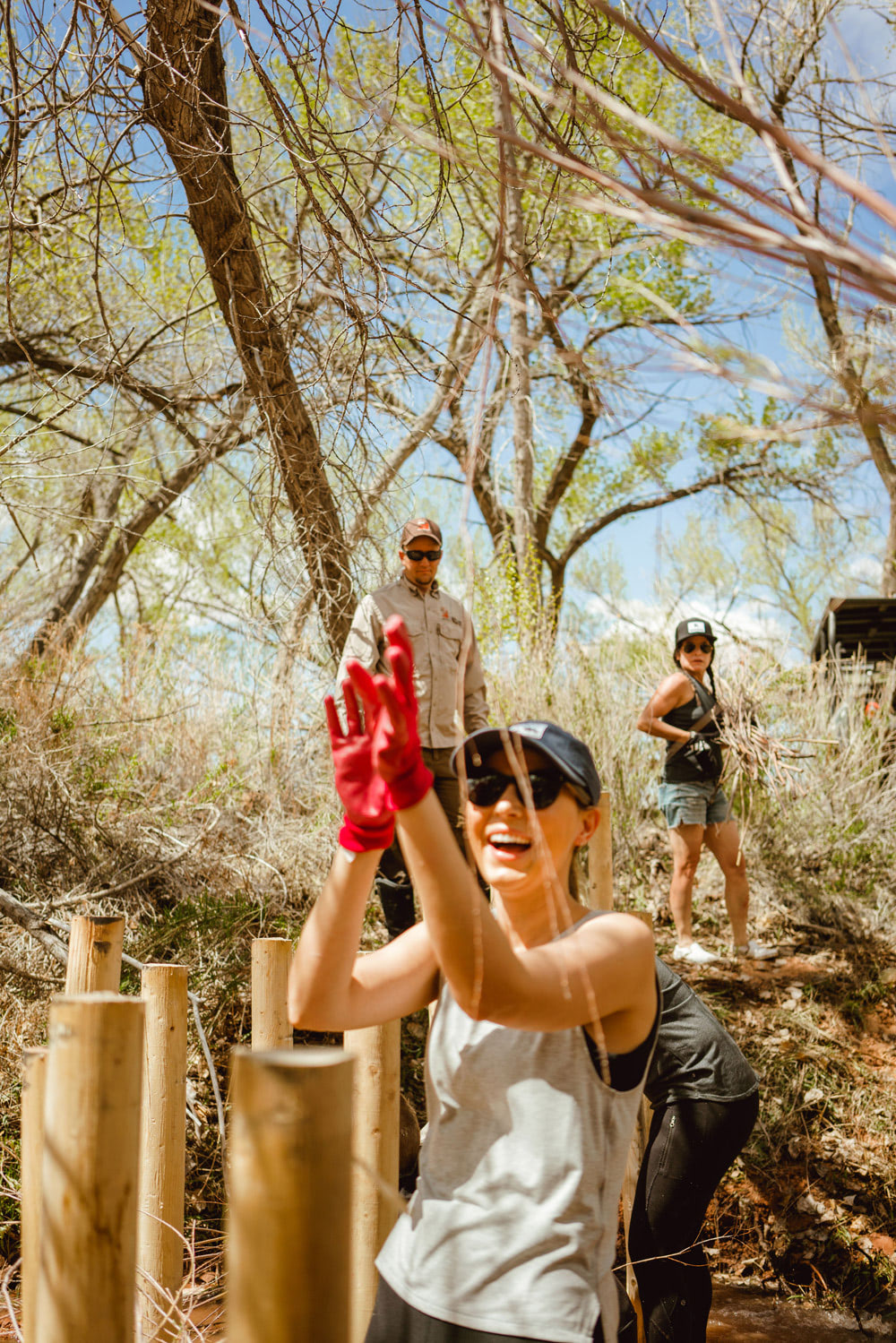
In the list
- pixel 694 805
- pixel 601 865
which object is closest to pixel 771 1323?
pixel 601 865

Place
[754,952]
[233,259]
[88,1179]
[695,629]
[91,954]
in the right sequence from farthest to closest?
1. [754,952]
2. [695,629]
3. [233,259]
4. [91,954]
5. [88,1179]

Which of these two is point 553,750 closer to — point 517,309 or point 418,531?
point 517,309

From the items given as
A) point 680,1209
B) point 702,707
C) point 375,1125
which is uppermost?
point 702,707

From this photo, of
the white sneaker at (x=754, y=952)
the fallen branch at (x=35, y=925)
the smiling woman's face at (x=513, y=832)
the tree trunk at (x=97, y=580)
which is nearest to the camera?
the smiling woman's face at (x=513, y=832)

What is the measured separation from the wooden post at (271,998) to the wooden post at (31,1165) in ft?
3.84

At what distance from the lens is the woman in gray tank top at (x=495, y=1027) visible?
4.03 ft

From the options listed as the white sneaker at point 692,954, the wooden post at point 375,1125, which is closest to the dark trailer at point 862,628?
the white sneaker at point 692,954

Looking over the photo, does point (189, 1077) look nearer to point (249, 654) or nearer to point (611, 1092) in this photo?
point (249, 654)

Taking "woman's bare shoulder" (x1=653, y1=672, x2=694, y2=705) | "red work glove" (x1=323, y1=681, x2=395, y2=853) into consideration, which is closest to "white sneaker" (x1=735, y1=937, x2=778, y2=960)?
"woman's bare shoulder" (x1=653, y1=672, x2=694, y2=705)

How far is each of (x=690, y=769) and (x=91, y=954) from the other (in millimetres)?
3477

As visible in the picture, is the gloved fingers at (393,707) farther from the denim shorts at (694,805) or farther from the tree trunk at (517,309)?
the denim shorts at (694,805)

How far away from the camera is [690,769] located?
17.2 ft

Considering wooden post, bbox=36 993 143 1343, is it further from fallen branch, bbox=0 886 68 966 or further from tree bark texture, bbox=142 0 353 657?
fallen branch, bbox=0 886 68 966

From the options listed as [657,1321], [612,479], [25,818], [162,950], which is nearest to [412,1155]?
[162,950]
